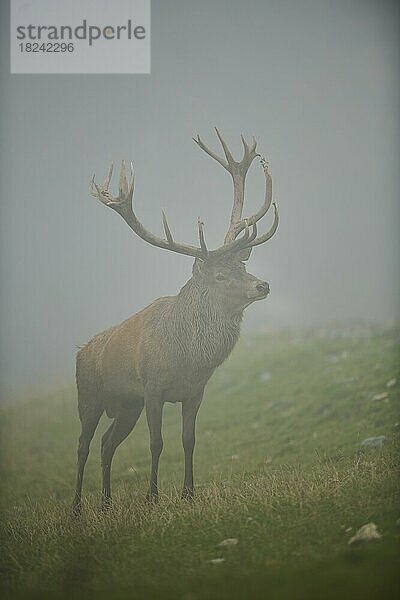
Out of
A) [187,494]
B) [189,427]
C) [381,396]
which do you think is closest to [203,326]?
[189,427]

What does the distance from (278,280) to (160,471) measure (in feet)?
2.69

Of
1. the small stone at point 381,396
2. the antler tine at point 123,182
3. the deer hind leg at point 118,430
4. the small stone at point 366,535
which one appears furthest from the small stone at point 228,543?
the antler tine at point 123,182

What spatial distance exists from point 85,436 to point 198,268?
0.73m

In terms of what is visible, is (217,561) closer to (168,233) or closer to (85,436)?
(85,436)

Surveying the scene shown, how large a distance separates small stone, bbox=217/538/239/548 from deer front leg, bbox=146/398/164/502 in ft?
1.04

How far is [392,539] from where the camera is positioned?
279 centimetres

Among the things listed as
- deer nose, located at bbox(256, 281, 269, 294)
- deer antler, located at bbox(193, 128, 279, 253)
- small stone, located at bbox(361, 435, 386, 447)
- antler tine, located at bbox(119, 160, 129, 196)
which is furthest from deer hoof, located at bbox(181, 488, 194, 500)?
antler tine, located at bbox(119, 160, 129, 196)

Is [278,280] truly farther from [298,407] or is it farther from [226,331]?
[298,407]

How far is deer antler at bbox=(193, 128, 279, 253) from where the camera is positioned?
305 centimetres

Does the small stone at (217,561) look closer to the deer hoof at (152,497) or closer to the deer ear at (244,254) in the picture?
the deer hoof at (152,497)

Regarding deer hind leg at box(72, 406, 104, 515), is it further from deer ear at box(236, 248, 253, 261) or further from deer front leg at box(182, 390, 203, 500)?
deer ear at box(236, 248, 253, 261)

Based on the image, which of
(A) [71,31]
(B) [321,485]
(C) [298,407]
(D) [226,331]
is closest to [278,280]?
(D) [226,331]

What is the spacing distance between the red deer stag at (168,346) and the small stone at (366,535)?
60 centimetres

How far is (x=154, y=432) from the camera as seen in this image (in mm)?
2973
